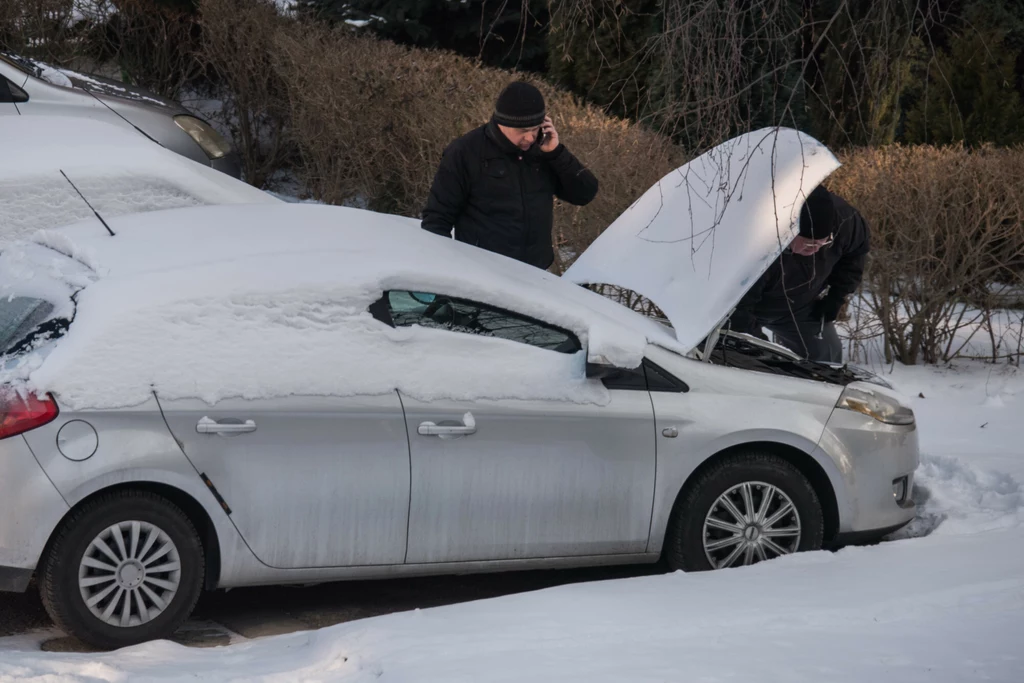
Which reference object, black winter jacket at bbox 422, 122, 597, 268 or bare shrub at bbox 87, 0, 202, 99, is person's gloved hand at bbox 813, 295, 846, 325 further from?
bare shrub at bbox 87, 0, 202, 99

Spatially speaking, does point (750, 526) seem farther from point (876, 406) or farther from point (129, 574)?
point (129, 574)

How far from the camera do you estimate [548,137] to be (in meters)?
6.07

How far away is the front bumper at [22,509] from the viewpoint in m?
4.10

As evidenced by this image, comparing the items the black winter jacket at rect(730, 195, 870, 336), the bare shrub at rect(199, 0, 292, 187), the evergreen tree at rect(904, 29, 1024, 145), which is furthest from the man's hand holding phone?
the evergreen tree at rect(904, 29, 1024, 145)

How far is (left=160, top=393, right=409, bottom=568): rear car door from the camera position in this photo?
435 cm

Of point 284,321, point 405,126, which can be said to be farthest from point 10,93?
point 284,321

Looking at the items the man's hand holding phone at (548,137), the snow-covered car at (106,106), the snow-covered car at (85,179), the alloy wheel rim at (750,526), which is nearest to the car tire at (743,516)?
the alloy wheel rim at (750,526)

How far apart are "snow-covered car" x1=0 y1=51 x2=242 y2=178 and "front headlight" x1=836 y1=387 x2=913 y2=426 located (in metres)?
4.81

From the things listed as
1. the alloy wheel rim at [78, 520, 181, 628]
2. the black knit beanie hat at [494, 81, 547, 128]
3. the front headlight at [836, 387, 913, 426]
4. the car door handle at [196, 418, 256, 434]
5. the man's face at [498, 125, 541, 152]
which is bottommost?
the alloy wheel rim at [78, 520, 181, 628]

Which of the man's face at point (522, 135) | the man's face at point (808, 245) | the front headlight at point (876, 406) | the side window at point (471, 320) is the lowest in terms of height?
the front headlight at point (876, 406)

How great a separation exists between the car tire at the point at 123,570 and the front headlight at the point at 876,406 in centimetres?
258

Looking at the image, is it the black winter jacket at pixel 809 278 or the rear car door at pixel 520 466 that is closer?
the rear car door at pixel 520 466

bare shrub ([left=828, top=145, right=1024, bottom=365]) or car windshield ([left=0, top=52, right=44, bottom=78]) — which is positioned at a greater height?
car windshield ([left=0, top=52, right=44, bottom=78])

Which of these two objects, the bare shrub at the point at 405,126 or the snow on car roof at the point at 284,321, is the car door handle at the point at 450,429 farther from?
the bare shrub at the point at 405,126
